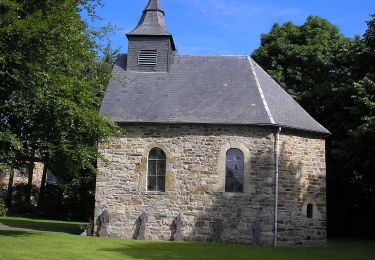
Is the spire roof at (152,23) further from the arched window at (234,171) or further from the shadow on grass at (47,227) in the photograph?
the shadow on grass at (47,227)

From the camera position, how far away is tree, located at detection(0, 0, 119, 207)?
14117 millimetres

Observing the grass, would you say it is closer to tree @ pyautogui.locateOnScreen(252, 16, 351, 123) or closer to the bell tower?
the bell tower

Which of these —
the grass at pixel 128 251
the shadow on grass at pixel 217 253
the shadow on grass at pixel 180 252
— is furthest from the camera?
the shadow on grass at pixel 217 253

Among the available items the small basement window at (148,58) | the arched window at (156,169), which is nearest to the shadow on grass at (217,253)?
the arched window at (156,169)

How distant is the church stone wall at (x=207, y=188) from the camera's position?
18391mm

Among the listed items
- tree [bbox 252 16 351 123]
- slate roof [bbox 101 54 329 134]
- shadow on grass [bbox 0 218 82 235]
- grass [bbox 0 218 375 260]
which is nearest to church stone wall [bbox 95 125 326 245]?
slate roof [bbox 101 54 329 134]

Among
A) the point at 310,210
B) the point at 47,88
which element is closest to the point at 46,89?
the point at 47,88

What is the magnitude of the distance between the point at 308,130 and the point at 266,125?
2.09 meters

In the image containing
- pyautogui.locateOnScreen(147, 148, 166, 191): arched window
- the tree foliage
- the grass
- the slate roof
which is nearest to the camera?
the grass

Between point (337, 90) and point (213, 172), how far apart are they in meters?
8.22

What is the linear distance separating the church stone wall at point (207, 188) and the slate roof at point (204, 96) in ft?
1.58

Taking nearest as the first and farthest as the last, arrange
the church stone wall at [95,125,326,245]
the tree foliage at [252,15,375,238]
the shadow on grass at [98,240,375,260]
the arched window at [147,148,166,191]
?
the shadow on grass at [98,240,375,260] < the church stone wall at [95,125,326,245] < the arched window at [147,148,166,191] < the tree foliage at [252,15,375,238]

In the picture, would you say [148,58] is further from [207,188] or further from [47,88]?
[47,88]

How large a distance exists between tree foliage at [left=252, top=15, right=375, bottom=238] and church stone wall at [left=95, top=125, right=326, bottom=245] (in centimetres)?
287
